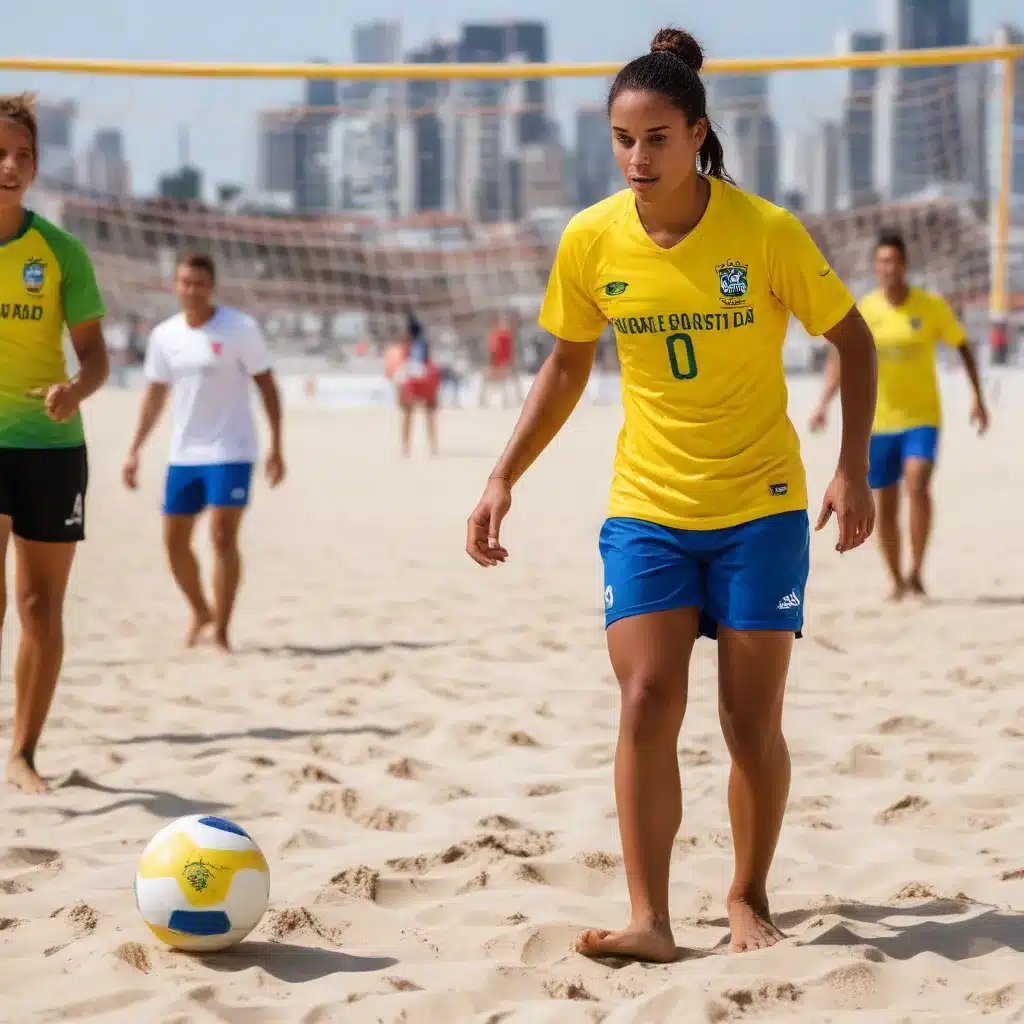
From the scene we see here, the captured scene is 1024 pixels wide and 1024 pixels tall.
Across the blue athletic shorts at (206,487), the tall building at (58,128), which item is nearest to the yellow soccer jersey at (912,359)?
the blue athletic shorts at (206,487)

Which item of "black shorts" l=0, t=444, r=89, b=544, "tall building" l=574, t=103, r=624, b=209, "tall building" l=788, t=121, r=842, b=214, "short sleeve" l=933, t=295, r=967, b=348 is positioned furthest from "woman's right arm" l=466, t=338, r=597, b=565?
"tall building" l=788, t=121, r=842, b=214

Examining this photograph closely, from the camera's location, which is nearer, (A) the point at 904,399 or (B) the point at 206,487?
(B) the point at 206,487

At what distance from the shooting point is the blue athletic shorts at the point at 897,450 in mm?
6852

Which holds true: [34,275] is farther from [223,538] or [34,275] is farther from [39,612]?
[223,538]

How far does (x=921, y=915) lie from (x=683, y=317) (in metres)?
1.19

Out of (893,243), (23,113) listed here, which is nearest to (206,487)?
(23,113)

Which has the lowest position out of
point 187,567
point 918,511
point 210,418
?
point 187,567

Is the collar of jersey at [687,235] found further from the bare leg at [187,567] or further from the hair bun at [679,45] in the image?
the bare leg at [187,567]

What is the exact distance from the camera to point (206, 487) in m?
6.06

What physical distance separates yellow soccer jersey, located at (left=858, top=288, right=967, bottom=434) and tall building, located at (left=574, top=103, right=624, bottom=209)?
1874 centimetres

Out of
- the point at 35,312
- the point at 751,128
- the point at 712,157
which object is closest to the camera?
the point at 712,157

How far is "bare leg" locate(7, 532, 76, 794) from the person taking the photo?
3924mm

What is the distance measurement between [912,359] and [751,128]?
21926mm

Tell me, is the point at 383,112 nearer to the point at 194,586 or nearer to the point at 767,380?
the point at 194,586
